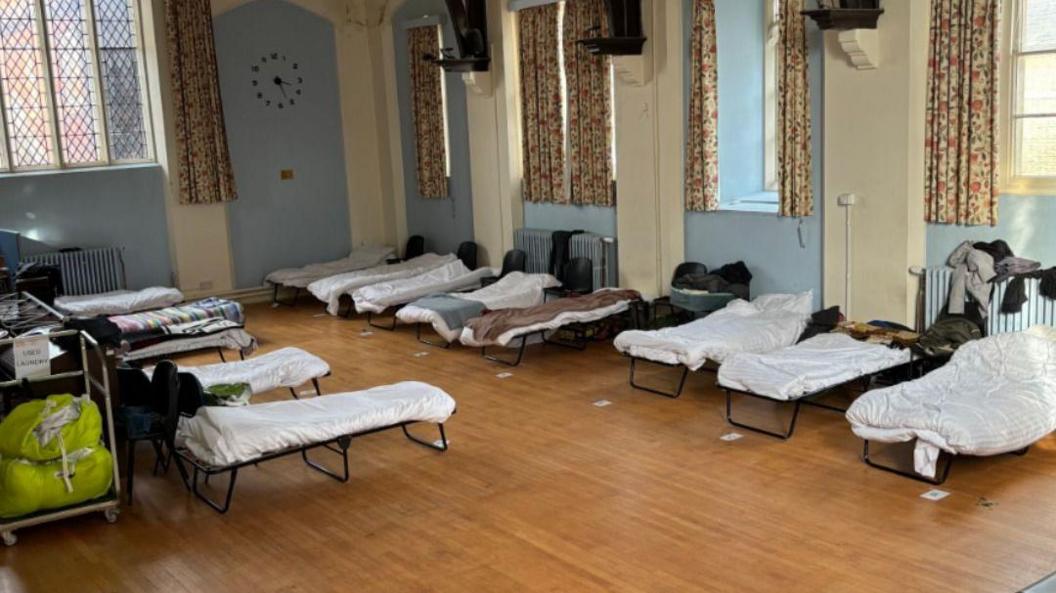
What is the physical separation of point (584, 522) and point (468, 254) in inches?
236

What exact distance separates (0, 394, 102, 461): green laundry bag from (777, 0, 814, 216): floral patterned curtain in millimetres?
5063

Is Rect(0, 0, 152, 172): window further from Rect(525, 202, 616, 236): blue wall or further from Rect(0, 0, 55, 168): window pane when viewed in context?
Rect(525, 202, 616, 236): blue wall

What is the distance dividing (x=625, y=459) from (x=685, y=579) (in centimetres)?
162

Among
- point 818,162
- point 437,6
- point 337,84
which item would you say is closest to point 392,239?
point 337,84

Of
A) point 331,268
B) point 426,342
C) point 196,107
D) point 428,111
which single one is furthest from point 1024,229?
point 196,107

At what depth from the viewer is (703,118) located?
8648 mm

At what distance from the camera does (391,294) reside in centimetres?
1009

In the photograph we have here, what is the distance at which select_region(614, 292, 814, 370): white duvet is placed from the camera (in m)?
7.26

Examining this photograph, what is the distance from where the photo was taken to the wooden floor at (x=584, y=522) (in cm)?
476

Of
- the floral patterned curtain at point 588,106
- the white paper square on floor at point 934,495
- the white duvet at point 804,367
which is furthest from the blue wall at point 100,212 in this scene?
the white paper square on floor at point 934,495

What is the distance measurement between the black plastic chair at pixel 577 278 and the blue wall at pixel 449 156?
1.92 metres

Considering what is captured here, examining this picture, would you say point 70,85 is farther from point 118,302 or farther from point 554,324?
point 554,324

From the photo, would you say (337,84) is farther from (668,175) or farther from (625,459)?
(625,459)

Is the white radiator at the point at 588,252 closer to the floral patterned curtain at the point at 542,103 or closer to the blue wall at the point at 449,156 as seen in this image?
the floral patterned curtain at the point at 542,103
